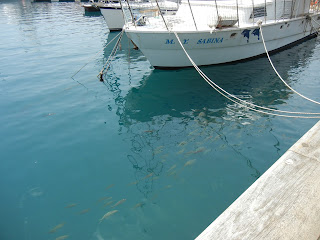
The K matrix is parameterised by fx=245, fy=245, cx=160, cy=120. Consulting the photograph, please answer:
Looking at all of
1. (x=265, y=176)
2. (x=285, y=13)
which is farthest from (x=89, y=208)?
(x=285, y=13)

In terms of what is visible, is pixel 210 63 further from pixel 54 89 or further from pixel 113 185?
pixel 113 185

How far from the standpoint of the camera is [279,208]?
2.00 metres

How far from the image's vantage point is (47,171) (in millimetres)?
6258

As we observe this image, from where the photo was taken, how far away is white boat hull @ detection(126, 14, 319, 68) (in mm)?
10938

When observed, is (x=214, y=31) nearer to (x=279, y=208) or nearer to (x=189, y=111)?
(x=189, y=111)

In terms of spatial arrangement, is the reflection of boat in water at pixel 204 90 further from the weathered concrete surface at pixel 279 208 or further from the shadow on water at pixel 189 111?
the weathered concrete surface at pixel 279 208

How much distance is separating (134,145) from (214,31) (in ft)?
22.7

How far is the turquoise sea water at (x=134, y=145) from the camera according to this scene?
495 cm

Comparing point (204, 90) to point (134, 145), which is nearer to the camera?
point (134, 145)

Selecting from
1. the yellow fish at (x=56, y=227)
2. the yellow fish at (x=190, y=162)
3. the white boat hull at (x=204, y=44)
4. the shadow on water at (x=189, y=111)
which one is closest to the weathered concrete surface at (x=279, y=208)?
the shadow on water at (x=189, y=111)

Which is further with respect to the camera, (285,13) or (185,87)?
(285,13)

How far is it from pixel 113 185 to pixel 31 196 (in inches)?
72.7

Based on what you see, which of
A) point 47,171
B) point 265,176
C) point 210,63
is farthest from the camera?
point 210,63

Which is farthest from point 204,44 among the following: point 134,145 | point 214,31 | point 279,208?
point 279,208
